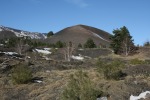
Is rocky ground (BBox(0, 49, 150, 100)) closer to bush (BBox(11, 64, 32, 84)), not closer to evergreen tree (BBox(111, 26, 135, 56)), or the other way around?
bush (BBox(11, 64, 32, 84))

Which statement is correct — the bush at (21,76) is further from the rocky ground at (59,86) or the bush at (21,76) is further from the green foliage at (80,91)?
the green foliage at (80,91)

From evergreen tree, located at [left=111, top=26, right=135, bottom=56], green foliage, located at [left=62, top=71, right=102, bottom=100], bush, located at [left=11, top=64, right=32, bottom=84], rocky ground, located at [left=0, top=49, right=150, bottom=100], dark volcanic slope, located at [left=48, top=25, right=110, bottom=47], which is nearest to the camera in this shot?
green foliage, located at [left=62, top=71, right=102, bottom=100]

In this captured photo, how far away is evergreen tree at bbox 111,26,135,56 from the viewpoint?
63938 mm

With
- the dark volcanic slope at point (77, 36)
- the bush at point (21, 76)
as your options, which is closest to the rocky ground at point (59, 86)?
the bush at point (21, 76)

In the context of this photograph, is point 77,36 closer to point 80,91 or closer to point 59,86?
point 59,86

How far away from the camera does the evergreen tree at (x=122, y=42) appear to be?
6394 cm

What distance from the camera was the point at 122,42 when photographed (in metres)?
64.4

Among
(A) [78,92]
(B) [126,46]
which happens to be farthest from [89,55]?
(A) [78,92]

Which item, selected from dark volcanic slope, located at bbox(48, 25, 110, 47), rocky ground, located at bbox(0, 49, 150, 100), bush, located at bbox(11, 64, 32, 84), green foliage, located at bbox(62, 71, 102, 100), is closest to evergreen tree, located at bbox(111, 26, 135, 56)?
rocky ground, located at bbox(0, 49, 150, 100)

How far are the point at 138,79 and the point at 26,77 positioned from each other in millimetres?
6995

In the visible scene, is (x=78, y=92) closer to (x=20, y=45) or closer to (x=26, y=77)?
(x=26, y=77)

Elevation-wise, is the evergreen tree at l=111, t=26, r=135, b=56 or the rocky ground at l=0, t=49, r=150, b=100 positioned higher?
the evergreen tree at l=111, t=26, r=135, b=56

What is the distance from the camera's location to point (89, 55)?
6406 cm

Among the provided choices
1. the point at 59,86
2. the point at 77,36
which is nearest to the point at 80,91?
the point at 59,86
